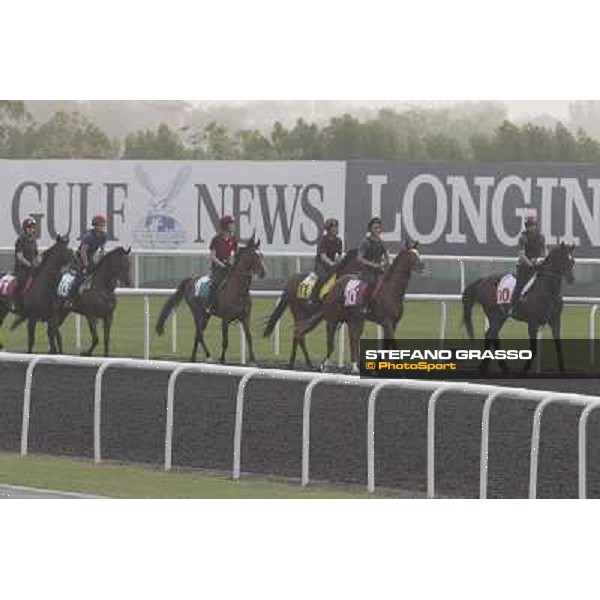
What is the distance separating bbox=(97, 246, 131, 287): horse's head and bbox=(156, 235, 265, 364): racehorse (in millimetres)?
482

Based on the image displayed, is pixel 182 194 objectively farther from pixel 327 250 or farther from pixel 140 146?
pixel 140 146

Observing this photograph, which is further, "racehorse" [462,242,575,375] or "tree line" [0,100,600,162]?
"tree line" [0,100,600,162]

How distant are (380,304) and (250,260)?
158 centimetres

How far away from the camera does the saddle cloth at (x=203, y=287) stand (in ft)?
70.9

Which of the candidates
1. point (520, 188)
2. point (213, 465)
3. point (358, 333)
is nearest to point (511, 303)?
point (358, 333)

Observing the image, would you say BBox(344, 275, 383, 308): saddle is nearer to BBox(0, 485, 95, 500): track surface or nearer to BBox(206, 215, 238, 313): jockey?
BBox(206, 215, 238, 313): jockey

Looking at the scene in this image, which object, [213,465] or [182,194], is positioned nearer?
[213,465]

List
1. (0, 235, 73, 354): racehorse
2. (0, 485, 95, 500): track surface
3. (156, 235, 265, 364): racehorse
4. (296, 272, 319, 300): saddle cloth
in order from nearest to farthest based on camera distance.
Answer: (0, 485, 95, 500): track surface → (296, 272, 319, 300): saddle cloth → (156, 235, 265, 364): racehorse → (0, 235, 73, 354): racehorse

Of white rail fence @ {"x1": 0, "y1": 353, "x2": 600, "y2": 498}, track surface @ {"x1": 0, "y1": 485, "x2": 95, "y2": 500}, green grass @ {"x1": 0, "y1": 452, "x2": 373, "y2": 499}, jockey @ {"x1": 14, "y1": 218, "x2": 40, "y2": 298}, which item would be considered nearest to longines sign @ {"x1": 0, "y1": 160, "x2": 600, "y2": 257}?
jockey @ {"x1": 14, "y1": 218, "x2": 40, "y2": 298}

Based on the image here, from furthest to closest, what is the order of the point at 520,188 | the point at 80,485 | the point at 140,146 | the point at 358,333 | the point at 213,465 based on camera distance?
the point at 140,146 → the point at 520,188 → the point at 358,333 → the point at 213,465 → the point at 80,485

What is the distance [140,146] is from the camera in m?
49.2

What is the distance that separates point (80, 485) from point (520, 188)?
19742 millimetres

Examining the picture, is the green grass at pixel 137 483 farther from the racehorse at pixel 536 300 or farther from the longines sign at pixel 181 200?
the longines sign at pixel 181 200

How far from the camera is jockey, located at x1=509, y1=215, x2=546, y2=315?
1998cm
